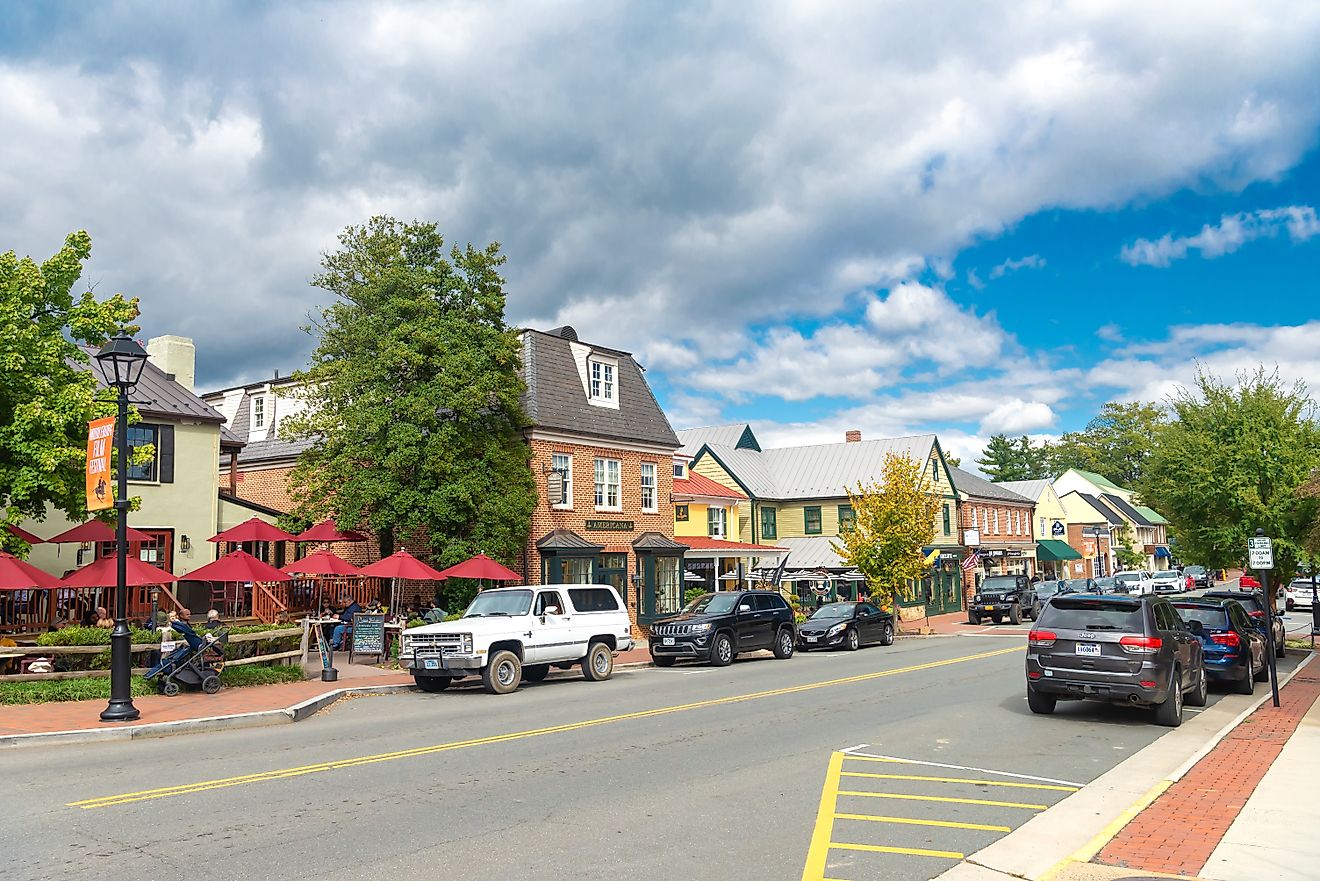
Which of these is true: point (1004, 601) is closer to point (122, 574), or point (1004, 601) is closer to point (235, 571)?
point (235, 571)

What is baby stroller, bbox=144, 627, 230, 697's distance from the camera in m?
16.7

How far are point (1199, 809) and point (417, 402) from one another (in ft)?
68.8

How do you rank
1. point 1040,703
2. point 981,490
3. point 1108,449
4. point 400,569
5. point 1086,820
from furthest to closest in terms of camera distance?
point 1108,449 → point 981,490 → point 400,569 → point 1040,703 → point 1086,820

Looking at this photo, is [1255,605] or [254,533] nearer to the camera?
[1255,605]

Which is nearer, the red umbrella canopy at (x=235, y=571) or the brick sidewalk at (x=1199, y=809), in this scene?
the brick sidewalk at (x=1199, y=809)

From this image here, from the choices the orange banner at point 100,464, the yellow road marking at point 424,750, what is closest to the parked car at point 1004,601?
the yellow road marking at point 424,750

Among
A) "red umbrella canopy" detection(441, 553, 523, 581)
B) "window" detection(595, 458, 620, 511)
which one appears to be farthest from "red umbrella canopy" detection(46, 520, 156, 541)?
"window" detection(595, 458, 620, 511)

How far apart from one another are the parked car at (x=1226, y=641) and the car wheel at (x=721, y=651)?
9925mm

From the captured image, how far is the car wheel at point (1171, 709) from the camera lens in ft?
43.9

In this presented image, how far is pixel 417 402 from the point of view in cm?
2600

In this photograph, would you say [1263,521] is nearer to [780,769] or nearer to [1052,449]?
[780,769]

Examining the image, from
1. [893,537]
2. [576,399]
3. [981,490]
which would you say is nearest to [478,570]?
[576,399]

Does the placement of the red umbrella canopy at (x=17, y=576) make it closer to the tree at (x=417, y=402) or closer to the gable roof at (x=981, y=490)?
the tree at (x=417, y=402)

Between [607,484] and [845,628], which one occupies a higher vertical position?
[607,484]
